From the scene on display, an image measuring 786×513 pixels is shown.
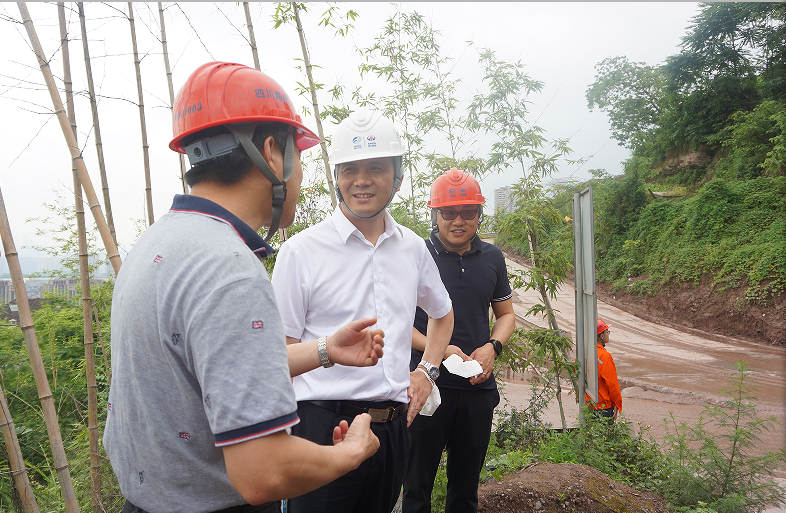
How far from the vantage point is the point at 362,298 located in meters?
1.84

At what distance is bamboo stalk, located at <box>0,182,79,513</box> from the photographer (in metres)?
1.87

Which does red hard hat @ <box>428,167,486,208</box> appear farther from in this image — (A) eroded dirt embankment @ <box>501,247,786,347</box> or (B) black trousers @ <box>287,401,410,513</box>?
(A) eroded dirt embankment @ <box>501,247,786,347</box>

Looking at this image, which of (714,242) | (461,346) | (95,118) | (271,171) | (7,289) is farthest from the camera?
(714,242)

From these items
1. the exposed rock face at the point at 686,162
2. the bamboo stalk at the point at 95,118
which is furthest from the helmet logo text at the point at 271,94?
the exposed rock face at the point at 686,162

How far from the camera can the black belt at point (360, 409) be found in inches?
66.9

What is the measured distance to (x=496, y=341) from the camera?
2.85 metres

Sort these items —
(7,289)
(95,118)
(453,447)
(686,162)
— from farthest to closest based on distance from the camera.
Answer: (686,162) < (7,289) < (453,447) < (95,118)

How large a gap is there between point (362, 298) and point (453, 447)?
50.9 inches

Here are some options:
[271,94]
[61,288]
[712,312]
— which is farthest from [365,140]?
[712,312]

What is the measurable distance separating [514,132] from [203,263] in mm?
4853

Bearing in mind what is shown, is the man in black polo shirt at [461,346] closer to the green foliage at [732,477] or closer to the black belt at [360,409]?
the black belt at [360,409]

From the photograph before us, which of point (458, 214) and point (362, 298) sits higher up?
point (458, 214)

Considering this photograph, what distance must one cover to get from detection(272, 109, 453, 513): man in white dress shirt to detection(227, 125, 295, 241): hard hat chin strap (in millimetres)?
561

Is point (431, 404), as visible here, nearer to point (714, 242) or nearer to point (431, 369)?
point (431, 369)
